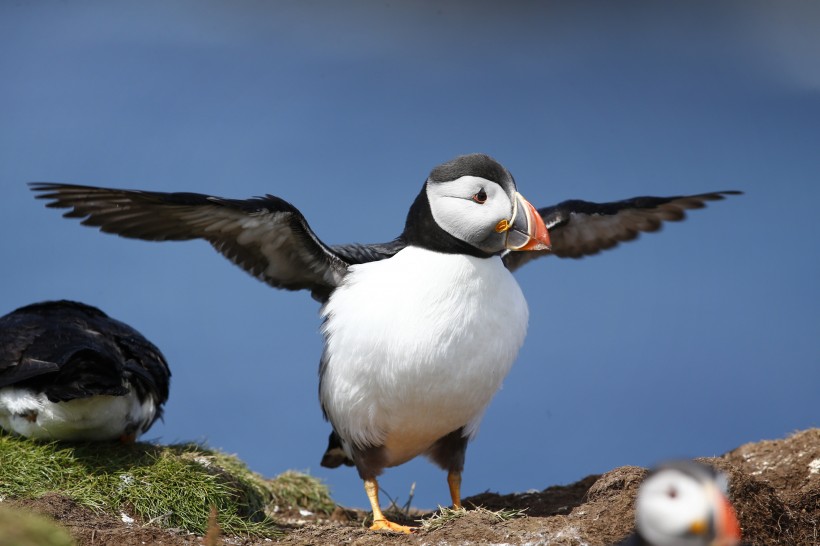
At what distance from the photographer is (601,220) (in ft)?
27.6

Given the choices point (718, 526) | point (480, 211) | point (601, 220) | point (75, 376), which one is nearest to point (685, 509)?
point (718, 526)

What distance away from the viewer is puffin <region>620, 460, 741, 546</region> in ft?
12.4

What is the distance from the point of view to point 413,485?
774 centimetres

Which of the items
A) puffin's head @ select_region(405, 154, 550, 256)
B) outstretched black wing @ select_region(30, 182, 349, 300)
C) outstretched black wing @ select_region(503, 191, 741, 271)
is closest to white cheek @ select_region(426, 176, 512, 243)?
puffin's head @ select_region(405, 154, 550, 256)


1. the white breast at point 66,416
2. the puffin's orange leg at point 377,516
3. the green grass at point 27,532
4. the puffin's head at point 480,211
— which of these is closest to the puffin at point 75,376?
the white breast at point 66,416

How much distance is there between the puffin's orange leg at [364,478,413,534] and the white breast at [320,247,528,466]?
0.38 m

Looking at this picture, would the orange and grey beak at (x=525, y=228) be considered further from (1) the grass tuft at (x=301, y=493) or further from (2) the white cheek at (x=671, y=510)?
(1) the grass tuft at (x=301, y=493)

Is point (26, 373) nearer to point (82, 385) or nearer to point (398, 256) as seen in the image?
point (82, 385)

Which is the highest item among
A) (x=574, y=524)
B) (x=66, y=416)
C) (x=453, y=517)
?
(x=66, y=416)

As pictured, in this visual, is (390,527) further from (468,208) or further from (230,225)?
(230,225)

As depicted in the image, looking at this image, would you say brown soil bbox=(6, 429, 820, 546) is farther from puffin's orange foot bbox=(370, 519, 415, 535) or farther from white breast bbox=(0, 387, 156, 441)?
white breast bbox=(0, 387, 156, 441)

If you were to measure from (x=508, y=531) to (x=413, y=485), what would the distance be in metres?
2.11

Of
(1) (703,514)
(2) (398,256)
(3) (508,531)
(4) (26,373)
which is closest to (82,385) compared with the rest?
(4) (26,373)

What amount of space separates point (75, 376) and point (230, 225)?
144 centimetres
